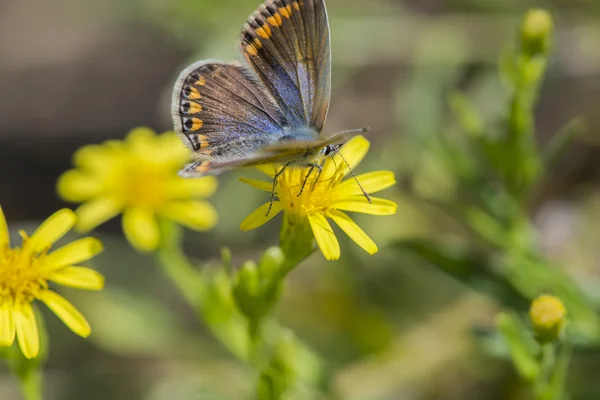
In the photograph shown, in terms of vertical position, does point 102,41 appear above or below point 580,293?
above

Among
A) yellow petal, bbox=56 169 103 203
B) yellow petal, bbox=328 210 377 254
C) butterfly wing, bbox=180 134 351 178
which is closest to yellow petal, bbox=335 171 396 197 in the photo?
yellow petal, bbox=328 210 377 254

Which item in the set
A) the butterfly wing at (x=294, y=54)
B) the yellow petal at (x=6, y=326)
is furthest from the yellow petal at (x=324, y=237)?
the yellow petal at (x=6, y=326)

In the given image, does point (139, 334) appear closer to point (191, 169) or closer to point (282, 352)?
point (282, 352)

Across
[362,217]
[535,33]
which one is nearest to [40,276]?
[362,217]

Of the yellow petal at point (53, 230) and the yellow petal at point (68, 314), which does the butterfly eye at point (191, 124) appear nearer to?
the yellow petal at point (53, 230)

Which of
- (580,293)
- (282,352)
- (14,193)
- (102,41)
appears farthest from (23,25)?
(580,293)

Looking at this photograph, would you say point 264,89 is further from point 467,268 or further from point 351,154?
point 467,268
